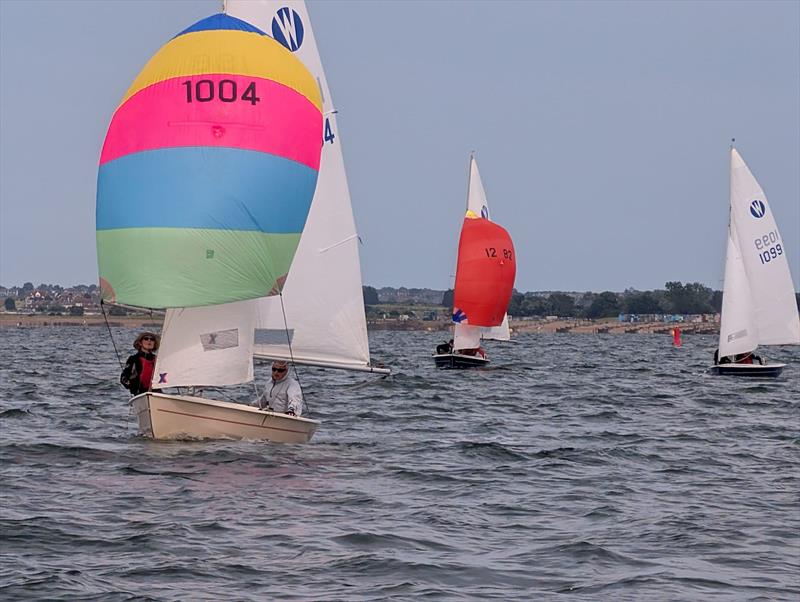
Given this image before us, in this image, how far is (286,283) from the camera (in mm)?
21141

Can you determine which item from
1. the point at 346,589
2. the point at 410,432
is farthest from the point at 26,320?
the point at 346,589

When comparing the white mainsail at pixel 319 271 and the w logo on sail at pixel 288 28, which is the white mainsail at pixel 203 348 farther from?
the w logo on sail at pixel 288 28

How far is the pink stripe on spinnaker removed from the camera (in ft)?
61.5

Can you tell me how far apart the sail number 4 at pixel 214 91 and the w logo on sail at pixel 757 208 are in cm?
3001

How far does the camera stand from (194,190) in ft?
60.7

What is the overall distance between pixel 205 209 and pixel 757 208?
102ft

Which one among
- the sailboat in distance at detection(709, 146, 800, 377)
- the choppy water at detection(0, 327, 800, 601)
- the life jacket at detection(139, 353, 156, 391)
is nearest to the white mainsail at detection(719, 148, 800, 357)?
the sailboat in distance at detection(709, 146, 800, 377)

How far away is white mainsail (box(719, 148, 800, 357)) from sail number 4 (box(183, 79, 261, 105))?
95.0ft

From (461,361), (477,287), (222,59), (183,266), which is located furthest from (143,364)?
(477,287)

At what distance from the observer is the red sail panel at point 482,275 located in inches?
1996

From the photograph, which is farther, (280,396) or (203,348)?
(280,396)

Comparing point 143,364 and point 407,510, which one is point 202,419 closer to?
point 143,364

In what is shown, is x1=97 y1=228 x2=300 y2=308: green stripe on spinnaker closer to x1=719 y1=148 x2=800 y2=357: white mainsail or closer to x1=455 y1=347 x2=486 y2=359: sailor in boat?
x1=719 y1=148 x2=800 y2=357: white mainsail

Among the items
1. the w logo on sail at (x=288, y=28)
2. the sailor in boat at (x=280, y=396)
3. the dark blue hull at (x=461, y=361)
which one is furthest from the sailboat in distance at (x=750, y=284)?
the sailor in boat at (x=280, y=396)
